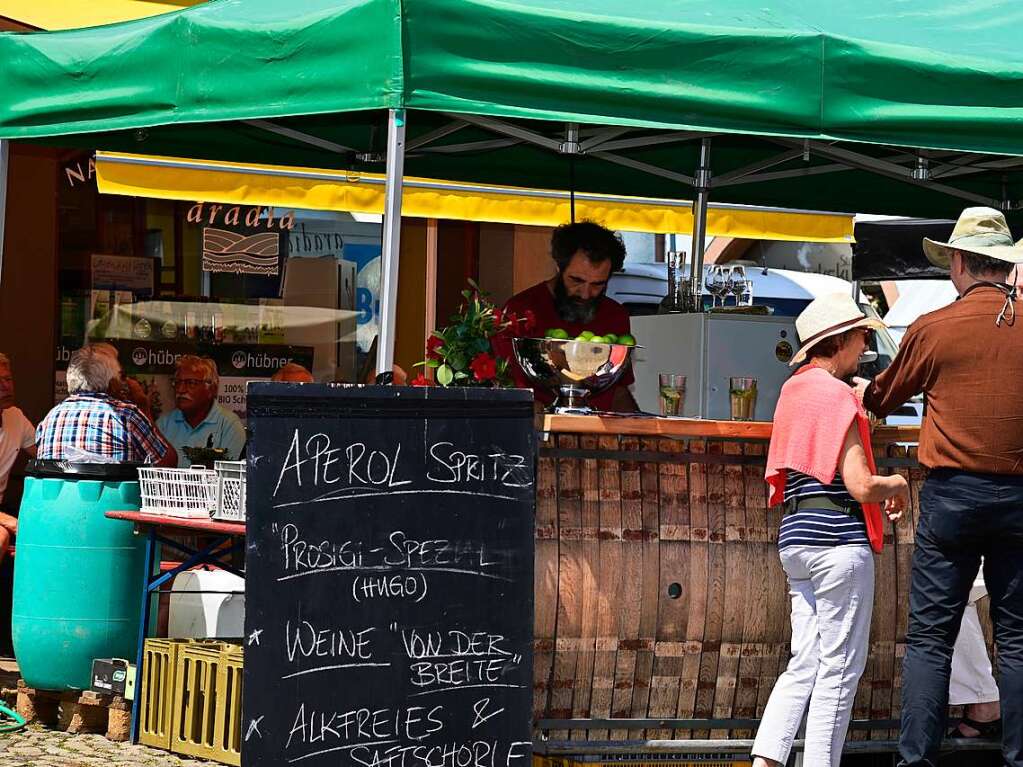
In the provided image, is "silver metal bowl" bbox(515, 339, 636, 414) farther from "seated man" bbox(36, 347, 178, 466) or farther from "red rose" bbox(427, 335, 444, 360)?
"seated man" bbox(36, 347, 178, 466)

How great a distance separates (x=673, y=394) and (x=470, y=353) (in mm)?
797

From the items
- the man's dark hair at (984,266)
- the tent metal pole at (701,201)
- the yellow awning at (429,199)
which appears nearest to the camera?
the man's dark hair at (984,266)

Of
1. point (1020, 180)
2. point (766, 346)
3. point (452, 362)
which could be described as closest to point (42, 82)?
point (452, 362)

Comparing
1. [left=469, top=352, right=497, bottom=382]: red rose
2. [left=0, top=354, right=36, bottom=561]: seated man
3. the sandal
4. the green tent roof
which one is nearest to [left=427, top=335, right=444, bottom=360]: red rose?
[left=469, top=352, right=497, bottom=382]: red rose

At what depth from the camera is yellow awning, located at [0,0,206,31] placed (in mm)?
7703

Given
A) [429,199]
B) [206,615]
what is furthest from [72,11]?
[206,615]

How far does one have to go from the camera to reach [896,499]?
538 cm

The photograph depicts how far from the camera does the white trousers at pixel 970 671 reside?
→ 5.69 metres

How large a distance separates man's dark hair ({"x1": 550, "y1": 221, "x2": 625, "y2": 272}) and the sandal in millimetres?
2171

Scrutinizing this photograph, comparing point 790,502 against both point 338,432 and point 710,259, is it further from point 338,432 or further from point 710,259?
point 710,259

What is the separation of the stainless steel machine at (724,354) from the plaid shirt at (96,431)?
2.30 metres

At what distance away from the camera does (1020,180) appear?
7.83 m

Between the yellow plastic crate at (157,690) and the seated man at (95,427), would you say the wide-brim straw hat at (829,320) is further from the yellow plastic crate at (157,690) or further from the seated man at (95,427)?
the seated man at (95,427)

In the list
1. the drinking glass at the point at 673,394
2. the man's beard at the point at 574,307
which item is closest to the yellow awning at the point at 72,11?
the man's beard at the point at 574,307
